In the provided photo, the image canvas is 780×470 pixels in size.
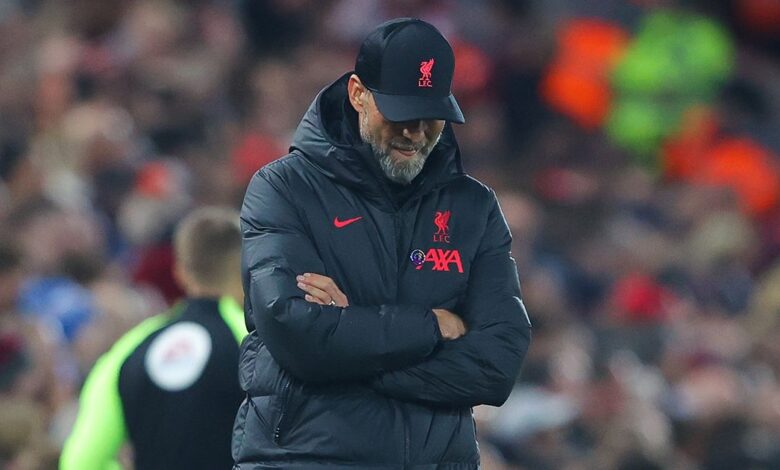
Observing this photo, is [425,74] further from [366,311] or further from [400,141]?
[366,311]

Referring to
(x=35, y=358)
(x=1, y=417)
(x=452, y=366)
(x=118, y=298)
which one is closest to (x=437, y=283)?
(x=452, y=366)

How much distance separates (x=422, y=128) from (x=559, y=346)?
17.5ft

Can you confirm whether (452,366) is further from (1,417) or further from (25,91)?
(25,91)

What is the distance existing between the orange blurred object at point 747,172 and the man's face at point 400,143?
350 inches

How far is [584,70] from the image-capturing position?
44.5ft

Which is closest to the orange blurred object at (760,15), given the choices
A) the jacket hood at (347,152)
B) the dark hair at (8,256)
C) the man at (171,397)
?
the dark hair at (8,256)

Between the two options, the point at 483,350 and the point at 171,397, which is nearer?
the point at 483,350

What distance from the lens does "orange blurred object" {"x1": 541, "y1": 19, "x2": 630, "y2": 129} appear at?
13.3 metres

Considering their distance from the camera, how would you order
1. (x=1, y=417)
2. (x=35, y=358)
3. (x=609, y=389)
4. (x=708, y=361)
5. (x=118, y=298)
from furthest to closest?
1. (x=708, y=361)
2. (x=609, y=389)
3. (x=118, y=298)
4. (x=35, y=358)
5. (x=1, y=417)

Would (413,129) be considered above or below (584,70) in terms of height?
above

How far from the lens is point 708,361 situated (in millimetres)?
10461

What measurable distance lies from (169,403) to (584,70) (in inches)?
330

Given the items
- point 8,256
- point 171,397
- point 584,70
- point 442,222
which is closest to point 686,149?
point 584,70

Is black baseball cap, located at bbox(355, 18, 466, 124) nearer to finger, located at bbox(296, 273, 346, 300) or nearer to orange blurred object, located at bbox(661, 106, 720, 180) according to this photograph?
finger, located at bbox(296, 273, 346, 300)
